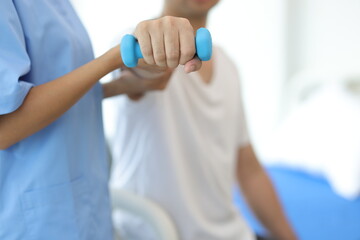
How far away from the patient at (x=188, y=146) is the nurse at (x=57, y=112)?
0.18 metres

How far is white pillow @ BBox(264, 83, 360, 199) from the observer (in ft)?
5.17

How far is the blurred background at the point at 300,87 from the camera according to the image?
60.2 inches

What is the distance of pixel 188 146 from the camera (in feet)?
3.14

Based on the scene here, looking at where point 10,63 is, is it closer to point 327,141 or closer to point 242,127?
point 242,127

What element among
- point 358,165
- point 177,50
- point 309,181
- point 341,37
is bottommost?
point 309,181

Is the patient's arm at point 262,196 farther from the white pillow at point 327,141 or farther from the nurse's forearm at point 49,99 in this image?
the nurse's forearm at point 49,99

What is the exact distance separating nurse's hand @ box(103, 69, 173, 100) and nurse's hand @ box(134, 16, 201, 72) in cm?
17

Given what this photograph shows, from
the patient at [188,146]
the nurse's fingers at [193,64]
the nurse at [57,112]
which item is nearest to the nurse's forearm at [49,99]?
the nurse at [57,112]

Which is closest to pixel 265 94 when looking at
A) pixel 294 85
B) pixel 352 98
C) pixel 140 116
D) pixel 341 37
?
pixel 294 85

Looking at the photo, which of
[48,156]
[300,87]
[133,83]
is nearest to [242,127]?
[133,83]

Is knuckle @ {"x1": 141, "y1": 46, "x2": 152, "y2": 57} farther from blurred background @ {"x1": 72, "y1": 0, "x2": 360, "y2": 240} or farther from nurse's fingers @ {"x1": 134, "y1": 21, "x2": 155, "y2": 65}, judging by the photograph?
blurred background @ {"x1": 72, "y1": 0, "x2": 360, "y2": 240}

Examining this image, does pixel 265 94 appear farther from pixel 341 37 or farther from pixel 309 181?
pixel 309 181

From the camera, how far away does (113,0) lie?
1.79 metres

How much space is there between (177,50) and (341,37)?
2138mm
